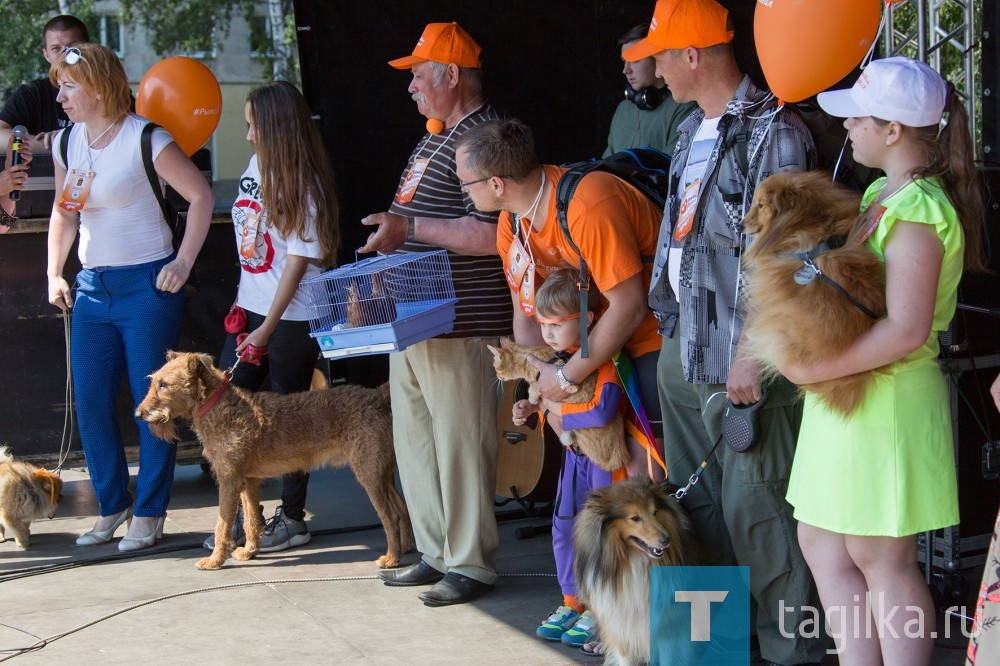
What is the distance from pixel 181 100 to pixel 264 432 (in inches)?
73.9

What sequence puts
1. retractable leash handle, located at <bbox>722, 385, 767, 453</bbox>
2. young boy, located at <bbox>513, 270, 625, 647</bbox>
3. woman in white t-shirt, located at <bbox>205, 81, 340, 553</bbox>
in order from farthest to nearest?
woman in white t-shirt, located at <bbox>205, 81, 340, 553</bbox> → young boy, located at <bbox>513, 270, 625, 647</bbox> → retractable leash handle, located at <bbox>722, 385, 767, 453</bbox>

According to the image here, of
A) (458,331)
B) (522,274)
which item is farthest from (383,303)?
(522,274)

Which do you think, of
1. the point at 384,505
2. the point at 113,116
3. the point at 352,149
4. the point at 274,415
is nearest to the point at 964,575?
the point at 384,505

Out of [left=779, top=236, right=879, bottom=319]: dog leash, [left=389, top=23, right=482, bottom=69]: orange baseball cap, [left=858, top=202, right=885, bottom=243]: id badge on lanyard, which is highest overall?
[left=389, top=23, right=482, bottom=69]: orange baseball cap

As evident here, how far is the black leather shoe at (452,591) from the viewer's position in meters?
4.50

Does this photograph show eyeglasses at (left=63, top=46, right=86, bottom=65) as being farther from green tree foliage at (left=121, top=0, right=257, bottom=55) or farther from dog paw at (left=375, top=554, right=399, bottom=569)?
green tree foliage at (left=121, top=0, right=257, bottom=55)

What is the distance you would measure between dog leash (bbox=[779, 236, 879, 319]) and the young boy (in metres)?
1.07

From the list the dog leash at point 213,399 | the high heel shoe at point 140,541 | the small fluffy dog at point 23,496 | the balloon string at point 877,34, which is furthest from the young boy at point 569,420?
the small fluffy dog at point 23,496

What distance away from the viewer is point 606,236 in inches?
143

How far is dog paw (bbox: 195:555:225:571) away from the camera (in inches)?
202

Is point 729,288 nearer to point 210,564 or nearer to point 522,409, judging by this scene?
point 522,409

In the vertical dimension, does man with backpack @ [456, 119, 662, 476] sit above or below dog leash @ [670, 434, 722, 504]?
above

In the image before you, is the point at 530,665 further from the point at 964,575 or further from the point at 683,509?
the point at 964,575

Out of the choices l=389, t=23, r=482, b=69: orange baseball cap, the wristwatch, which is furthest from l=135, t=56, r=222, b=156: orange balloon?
the wristwatch
